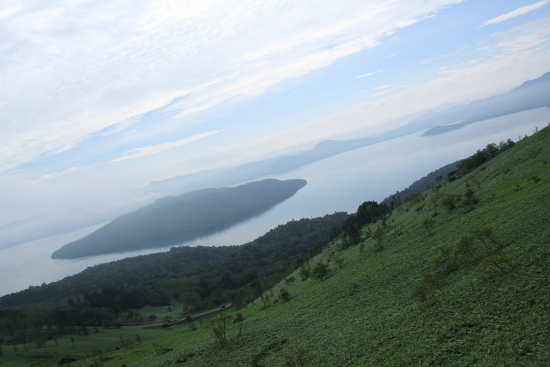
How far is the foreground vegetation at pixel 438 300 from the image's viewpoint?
11.2 meters

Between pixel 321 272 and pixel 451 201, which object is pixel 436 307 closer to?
pixel 321 272

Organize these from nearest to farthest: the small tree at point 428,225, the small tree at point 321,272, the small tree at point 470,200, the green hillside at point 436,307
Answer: the green hillside at point 436,307
the small tree at point 428,225
the small tree at point 470,200
the small tree at point 321,272

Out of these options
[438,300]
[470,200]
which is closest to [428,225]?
[470,200]

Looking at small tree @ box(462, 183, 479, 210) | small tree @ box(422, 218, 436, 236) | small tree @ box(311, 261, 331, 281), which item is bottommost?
small tree @ box(311, 261, 331, 281)

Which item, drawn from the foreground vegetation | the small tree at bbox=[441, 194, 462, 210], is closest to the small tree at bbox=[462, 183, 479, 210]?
the foreground vegetation

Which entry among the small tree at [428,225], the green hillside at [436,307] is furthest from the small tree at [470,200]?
the small tree at [428,225]

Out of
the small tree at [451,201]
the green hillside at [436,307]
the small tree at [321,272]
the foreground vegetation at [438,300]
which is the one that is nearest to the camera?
the green hillside at [436,307]

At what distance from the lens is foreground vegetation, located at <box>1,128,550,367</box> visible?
1117cm

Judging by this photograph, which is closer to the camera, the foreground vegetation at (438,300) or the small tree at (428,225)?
the foreground vegetation at (438,300)

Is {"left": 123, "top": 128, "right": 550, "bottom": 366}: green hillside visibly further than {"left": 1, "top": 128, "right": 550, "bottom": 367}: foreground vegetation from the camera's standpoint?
No

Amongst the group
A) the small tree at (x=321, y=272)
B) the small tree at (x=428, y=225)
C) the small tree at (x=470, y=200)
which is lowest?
the small tree at (x=321, y=272)

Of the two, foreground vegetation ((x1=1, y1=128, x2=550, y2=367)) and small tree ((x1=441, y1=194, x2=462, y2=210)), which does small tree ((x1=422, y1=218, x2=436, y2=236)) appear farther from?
small tree ((x1=441, y1=194, x2=462, y2=210))

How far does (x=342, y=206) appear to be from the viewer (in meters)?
145

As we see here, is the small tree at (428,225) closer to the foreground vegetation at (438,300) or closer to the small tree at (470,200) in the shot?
the foreground vegetation at (438,300)
